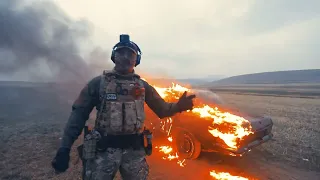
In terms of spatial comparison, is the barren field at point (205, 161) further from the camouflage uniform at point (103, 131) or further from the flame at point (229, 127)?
the camouflage uniform at point (103, 131)

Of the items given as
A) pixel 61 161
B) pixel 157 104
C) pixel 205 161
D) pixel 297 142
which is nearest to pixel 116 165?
pixel 61 161

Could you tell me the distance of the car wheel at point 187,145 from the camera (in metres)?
6.16

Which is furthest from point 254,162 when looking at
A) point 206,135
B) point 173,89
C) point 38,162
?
point 38,162

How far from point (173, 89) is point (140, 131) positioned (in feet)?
16.3

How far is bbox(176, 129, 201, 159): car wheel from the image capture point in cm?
616

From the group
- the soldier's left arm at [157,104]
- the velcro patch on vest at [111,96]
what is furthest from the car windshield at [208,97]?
the velcro patch on vest at [111,96]

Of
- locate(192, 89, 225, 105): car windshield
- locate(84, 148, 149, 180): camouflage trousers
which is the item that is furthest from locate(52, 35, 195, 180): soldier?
locate(192, 89, 225, 105): car windshield

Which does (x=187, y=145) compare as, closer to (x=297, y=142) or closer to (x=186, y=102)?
(x=186, y=102)

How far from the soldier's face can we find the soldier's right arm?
11.8 inches

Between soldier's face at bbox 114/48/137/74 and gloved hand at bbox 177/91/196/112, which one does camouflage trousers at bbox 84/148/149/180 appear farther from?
soldier's face at bbox 114/48/137/74

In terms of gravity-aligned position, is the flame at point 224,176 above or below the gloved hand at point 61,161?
below

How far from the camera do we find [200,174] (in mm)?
5461

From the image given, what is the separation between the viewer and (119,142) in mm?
2559

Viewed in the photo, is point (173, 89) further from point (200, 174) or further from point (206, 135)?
point (200, 174)
